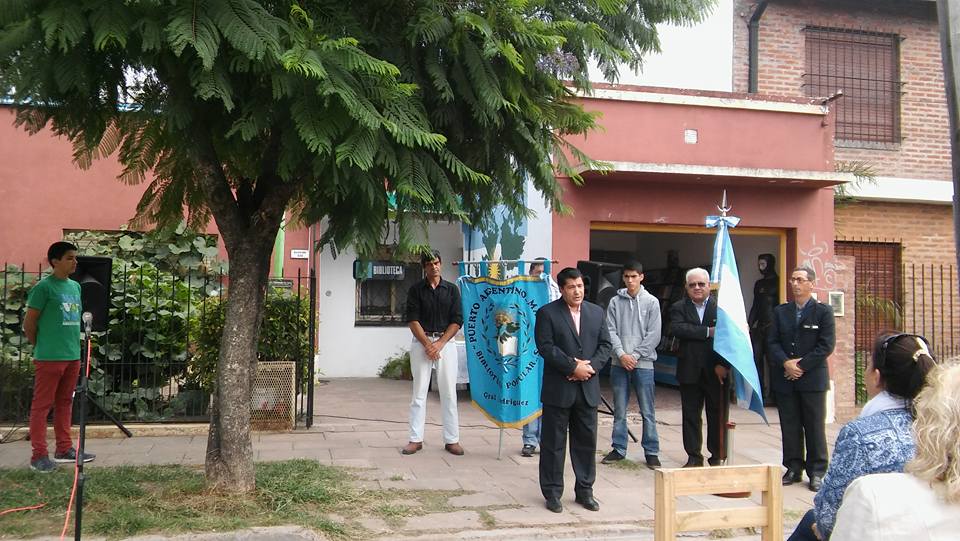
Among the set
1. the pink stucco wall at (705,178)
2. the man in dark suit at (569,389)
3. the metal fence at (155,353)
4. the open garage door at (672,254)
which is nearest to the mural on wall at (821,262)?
the pink stucco wall at (705,178)

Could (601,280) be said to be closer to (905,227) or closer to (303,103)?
(905,227)

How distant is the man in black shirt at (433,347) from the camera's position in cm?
757

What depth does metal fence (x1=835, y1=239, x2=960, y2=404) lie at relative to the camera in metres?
12.6

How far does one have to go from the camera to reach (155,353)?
8.64 meters

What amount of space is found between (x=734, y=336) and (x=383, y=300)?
9307 millimetres

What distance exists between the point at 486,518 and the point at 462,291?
2775 mm

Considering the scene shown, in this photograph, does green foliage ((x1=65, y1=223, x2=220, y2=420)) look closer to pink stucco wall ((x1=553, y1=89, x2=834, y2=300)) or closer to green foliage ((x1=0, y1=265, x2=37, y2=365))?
green foliage ((x1=0, y1=265, x2=37, y2=365))

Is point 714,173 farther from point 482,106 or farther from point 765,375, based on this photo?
point 482,106

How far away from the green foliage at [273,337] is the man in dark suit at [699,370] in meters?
4.22

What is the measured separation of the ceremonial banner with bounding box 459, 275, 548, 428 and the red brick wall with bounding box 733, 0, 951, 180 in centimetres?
800

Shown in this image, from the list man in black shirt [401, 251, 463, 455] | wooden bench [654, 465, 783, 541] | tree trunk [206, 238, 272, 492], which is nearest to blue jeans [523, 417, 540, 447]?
man in black shirt [401, 251, 463, 455]

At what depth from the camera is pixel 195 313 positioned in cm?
888

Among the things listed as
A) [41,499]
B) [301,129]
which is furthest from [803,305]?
[41,499]

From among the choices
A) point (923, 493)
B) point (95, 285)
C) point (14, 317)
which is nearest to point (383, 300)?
point (14, 317)
